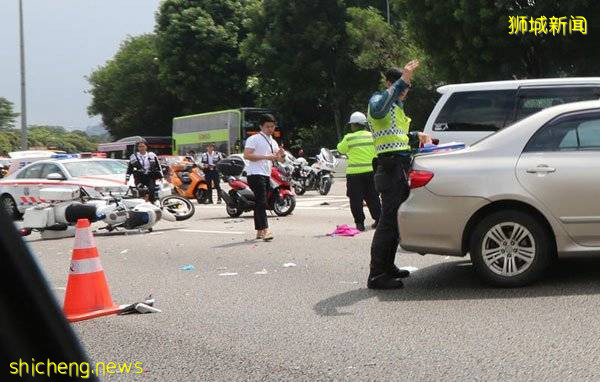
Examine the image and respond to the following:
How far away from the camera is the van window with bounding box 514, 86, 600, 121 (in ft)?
31.7

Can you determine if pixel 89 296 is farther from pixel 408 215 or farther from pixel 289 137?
pixel 289 137

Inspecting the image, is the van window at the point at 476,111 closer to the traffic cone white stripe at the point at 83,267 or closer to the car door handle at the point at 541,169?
the car door handle at the point at 541,169

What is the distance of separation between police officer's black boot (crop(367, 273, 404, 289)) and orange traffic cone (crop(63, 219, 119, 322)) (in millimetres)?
2233

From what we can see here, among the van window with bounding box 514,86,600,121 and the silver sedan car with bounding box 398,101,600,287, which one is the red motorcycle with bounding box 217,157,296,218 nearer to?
the van window with bounding box 514,86,600,121

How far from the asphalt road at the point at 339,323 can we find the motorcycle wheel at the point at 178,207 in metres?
5.36

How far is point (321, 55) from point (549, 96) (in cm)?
3051

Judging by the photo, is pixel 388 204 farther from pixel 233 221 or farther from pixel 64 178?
pixel 64 178

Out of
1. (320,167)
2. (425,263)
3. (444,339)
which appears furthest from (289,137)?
(444,339)

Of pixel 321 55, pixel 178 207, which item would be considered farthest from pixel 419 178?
pixel 321 55

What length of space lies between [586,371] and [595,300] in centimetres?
189

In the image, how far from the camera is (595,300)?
5906mm

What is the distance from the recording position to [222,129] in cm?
3872

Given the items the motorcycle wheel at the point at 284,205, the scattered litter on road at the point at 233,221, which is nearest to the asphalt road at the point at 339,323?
the scattered litter on road at the point at 233,221

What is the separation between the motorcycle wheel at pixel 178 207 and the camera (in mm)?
14820
